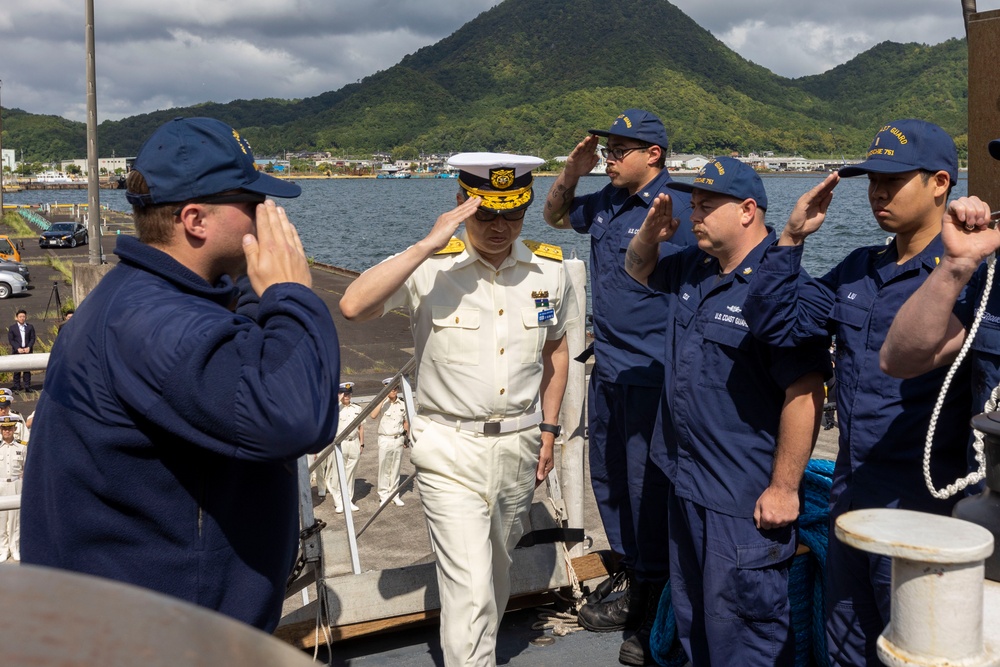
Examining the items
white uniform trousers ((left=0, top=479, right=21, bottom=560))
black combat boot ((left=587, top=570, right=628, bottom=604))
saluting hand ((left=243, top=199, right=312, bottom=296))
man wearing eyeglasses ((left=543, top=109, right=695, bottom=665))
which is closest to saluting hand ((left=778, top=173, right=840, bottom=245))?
man wearing eyeglasses ((left=543, top=109, right=695, bottom=665))

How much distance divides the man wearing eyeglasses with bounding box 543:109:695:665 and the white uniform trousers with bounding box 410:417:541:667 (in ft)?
2.32

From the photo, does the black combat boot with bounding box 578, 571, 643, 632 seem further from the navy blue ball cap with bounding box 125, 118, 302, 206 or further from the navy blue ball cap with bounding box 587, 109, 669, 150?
the navy blue ball cap with bounding box 125, 118, 302, 206

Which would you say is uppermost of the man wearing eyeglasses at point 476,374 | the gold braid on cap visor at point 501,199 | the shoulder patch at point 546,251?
the gold braid on cap visor at point 501,199

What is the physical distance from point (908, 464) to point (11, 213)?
73.2 metres

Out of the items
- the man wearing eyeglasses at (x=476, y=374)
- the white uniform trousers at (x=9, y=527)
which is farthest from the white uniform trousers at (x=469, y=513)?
the white uniform trousers at (x=9, y=527)

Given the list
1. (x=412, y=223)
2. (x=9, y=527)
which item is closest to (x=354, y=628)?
(x=9, y=527)

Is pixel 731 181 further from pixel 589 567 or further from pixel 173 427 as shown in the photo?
pixel 173 427

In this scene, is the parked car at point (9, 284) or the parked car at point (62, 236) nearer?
the parked car at point (9, 284)

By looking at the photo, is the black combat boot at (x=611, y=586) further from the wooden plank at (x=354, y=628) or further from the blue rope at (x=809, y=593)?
the blue rope at (x=809, y=593)

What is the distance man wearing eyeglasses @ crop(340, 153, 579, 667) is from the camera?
361 centimetres

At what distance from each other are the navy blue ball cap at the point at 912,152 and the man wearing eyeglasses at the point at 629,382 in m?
1.16

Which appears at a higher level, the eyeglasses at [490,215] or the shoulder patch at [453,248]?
the eyeglasses at [490,215]

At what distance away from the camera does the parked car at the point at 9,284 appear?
30.8 meters

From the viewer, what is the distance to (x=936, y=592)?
4.78 ft
